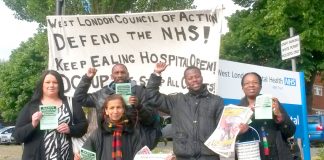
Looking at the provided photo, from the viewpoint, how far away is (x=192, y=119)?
545cm

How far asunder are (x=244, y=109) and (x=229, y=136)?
295 mm

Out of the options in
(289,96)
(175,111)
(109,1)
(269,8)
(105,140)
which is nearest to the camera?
(105,140)

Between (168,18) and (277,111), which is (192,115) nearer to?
(277,111)

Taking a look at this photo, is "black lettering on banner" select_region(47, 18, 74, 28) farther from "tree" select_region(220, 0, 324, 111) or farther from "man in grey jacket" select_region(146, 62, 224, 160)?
"tree" select_region(220, 0, 324, 111)

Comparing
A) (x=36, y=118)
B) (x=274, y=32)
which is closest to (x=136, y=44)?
(x=36, y=118)

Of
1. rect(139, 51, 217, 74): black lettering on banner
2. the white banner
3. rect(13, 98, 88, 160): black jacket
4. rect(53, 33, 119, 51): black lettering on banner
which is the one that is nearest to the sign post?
the white banner

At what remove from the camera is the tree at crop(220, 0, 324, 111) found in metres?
20.5

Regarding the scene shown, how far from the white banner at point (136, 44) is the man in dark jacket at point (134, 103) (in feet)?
3.50

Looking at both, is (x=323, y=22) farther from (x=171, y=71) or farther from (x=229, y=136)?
(x=229, y=136)

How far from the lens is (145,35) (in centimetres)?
733

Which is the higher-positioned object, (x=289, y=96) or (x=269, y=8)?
(x=269, y=8)

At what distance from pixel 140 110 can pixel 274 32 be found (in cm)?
1569

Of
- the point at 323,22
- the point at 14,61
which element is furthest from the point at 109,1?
the point at 14,61

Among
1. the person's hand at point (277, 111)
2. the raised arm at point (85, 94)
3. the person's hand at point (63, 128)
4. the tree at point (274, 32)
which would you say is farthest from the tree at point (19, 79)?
the person's hand at point (277, 111)
